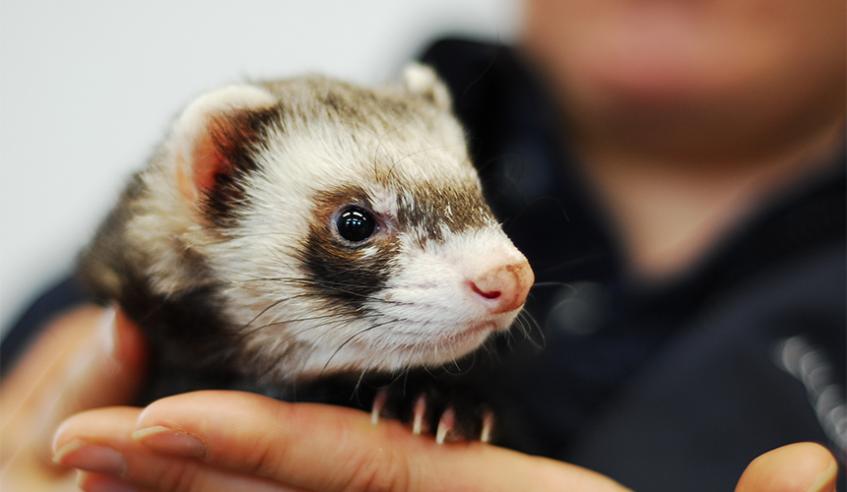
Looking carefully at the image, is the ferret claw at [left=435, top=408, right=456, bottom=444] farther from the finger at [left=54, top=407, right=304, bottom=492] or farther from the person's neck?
the person's neck

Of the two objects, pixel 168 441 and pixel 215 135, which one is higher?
pixel 215 135

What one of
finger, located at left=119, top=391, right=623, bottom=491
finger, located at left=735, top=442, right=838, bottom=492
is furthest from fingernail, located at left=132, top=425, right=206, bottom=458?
finger, located at left=735, top=442, right=838, bottom=492

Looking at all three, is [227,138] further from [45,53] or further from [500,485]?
[45,53]

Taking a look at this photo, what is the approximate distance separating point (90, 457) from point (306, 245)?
0.94ft

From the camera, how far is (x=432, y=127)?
760 millimetres

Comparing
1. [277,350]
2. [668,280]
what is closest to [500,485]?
[277,350]

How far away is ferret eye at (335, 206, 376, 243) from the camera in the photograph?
25.1 inches

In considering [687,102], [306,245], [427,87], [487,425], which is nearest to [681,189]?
[687,102]

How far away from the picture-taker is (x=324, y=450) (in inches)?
25.5

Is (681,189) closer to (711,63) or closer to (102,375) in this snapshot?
(711,63)

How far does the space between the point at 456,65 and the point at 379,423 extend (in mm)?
892

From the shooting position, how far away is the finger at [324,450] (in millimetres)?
618

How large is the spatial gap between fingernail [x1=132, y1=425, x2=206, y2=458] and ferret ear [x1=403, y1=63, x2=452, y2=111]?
47 centimetres

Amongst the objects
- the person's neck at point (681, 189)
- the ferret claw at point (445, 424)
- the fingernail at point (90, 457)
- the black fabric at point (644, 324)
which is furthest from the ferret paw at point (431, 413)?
the person's neck at point (681, 189)
